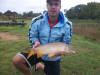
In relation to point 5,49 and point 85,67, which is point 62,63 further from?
point 5,49

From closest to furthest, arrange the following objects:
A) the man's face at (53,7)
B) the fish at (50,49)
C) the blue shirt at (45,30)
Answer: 1. the fish at (50,49)
2. the man's face at (53,7)
3. the blue shirt at (45,30)

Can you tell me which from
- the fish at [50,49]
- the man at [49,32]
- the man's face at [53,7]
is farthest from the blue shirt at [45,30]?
the fish at [50,49]

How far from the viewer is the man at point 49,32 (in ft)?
13.0

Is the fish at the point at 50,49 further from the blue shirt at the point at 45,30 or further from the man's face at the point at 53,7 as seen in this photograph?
the man's face at the point at 53,7

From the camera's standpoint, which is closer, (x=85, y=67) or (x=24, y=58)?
(x=24, y=58)

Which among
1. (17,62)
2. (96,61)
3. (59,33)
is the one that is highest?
(59,33)

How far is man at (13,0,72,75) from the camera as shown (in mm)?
3953

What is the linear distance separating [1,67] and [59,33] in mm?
1814

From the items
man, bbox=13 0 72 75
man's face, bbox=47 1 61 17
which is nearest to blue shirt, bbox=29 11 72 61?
man, bbox=13 0 72 75

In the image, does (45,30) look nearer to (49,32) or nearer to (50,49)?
(49,32)

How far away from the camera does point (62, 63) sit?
566 cm

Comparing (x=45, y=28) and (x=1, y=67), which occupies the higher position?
(x=45, y=28)

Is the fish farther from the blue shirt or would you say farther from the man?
the blue shirt

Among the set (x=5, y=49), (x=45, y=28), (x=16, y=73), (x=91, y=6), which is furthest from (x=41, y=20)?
(x=91, y=6)
